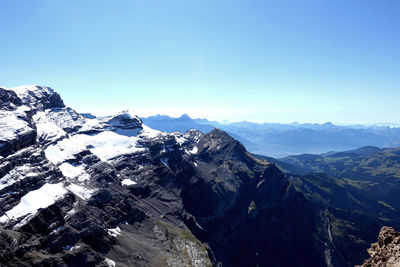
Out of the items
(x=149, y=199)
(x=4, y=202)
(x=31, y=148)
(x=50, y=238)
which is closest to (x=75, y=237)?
(x=50, y=238)

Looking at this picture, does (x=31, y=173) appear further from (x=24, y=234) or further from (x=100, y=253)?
(x=100, y=253)

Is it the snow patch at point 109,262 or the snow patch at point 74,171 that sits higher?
the snow patch at point 74,171

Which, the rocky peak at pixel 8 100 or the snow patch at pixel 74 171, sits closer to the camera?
the rocky peak at pixel 8 100

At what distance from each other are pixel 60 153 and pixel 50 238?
91.3m

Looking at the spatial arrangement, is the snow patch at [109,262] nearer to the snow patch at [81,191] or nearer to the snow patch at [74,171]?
the snow patch at [81,191]

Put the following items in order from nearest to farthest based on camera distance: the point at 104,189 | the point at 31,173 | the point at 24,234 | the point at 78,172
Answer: the point at 24,234
the point at 31,173
the point at 104,189
the point at 78,172

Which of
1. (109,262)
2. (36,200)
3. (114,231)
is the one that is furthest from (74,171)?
(109,262)

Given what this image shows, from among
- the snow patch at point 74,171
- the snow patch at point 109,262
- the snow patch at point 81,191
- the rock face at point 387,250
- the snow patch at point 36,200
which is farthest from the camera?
the snow patch at point 74,171

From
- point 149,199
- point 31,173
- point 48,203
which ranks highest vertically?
point 31,173

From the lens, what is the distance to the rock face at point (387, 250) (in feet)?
96.3

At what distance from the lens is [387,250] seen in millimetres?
32375

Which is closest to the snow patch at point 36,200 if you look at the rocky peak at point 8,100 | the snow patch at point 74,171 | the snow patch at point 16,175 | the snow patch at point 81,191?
the snow patch at point 16,175

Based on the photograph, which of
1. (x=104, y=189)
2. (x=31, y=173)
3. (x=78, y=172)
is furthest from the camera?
(x=78, y=172)

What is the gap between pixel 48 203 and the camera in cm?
11825
